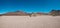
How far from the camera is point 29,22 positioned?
145 centimetres

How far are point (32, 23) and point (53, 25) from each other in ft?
1.10

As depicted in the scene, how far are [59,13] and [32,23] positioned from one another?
46cm

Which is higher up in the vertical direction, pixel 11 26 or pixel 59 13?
pixel 59 13

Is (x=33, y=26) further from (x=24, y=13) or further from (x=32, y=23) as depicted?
(x=24, y=13)

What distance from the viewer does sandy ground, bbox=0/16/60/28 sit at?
144cm

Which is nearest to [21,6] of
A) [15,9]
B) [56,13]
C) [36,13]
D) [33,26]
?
[15,9]

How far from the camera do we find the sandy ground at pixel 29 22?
1437mm

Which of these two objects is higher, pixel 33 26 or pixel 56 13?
pixel 56 13

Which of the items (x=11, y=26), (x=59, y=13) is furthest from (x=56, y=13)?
(x=11, y=26)

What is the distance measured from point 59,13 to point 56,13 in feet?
0.16

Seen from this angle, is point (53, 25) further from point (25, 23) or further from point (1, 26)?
point (1, 26)

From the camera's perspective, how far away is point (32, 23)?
4.75 ft

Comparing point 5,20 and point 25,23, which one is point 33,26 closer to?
point 25,23

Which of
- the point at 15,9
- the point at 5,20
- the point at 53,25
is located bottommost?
the point at 53,25
